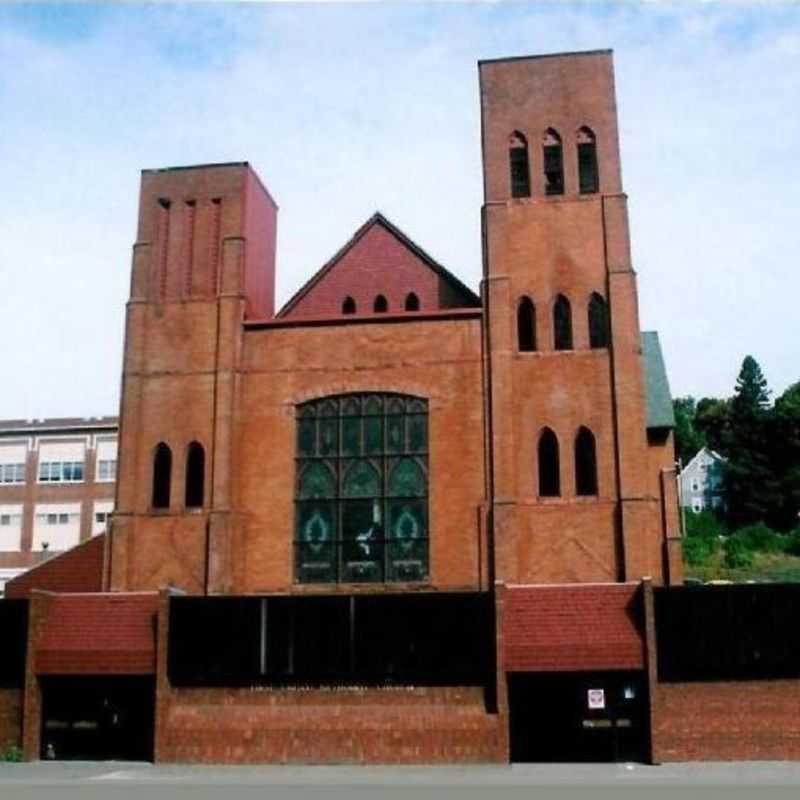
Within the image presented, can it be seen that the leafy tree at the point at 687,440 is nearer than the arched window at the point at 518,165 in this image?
No

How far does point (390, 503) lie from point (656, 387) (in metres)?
11.0

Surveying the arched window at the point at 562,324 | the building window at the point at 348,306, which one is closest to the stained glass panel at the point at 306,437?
the building window at the point at 348,306

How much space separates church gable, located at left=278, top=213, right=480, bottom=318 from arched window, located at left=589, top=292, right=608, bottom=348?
180 inches

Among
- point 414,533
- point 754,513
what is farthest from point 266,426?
point 754,513

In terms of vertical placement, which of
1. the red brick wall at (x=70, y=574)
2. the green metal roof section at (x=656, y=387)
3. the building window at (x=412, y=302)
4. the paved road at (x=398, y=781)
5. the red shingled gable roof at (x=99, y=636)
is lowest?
the paved road at (x=398, y=781)

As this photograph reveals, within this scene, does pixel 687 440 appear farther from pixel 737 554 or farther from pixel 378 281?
pixel 378 281

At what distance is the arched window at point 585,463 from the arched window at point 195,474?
10455 millimetres

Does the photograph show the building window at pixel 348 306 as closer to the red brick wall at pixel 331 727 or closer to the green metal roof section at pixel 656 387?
the green metal roof section at pixel 656 387

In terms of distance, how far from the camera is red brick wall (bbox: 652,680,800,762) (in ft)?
72.3

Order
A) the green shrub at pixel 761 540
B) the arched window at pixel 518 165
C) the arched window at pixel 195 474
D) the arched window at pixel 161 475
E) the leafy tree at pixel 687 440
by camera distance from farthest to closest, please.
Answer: the leafy tree at pixel 687 440 → the green shrub at pixel 761 540 → the arched window at pixel 518 165 → the arched window at pixel 161 475 → the arched window at pixel 195 474

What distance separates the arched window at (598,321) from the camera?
95.8 ft

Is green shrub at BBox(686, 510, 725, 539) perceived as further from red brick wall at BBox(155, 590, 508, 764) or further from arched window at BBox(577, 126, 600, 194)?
red brick wall at BBox(155, 590, 508, 764)

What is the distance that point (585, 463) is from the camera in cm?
2880

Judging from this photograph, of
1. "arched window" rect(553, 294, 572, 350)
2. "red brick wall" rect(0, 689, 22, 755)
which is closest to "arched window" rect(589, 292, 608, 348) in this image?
"arched window" rect(553, 294, 572, 350)
